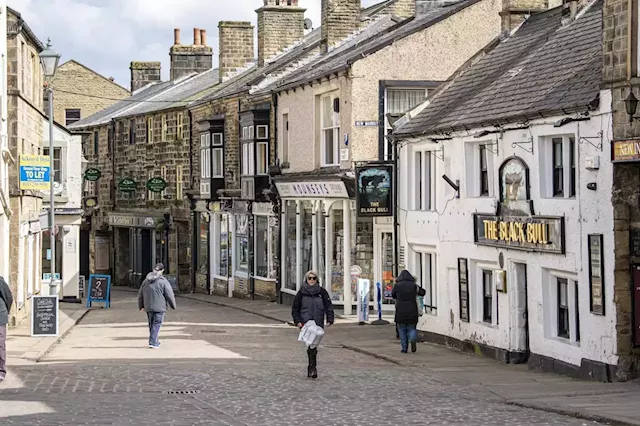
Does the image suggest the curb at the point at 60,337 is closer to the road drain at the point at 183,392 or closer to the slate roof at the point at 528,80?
the road drain at the point at 183,392

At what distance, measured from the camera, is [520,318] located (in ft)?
68.2

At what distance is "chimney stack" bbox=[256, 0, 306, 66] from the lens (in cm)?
4497

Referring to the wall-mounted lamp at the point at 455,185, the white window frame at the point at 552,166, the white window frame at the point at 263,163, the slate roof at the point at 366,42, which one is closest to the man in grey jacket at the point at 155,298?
the wall-mounted lamp at the point at 455,185

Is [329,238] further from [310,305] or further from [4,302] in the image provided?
[4,302]

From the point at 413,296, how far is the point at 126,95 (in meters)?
52.1

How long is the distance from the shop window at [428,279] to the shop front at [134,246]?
26.2m

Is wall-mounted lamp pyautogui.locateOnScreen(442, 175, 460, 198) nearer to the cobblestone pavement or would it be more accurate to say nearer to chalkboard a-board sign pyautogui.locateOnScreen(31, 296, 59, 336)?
the cobblestone pavement

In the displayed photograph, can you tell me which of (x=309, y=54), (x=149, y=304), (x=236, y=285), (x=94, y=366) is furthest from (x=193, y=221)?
(x=94, y=366)

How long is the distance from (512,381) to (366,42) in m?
19.1

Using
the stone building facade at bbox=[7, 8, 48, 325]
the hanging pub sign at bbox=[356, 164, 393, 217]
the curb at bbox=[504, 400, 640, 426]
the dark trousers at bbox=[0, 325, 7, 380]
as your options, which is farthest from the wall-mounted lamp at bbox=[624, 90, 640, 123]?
the stone building facade at bbox=[7, 8, 48, 325]

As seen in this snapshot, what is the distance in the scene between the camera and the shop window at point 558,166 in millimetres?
18984

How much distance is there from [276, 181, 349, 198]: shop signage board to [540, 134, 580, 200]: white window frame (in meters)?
11.8

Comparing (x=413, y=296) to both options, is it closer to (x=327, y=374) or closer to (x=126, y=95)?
(x=327, y=374)

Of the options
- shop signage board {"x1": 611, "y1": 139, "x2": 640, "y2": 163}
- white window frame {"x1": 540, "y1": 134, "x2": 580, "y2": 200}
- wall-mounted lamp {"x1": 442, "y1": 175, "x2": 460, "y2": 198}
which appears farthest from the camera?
wall-mounted lamp {"x1": 442, "y1": 175, "x2": 460, "y2": 198}
